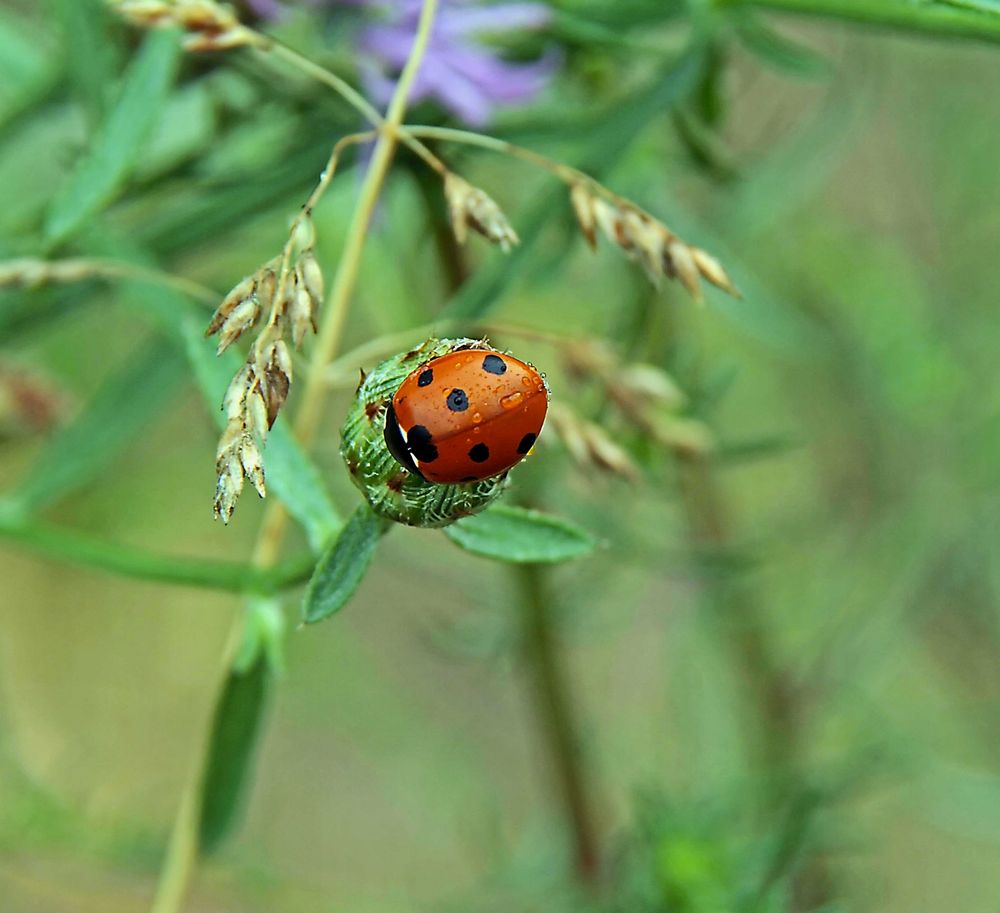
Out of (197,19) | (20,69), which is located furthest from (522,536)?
(20,69)

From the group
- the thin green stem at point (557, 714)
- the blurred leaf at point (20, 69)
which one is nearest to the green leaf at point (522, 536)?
the thin green stem at point (557, 714)

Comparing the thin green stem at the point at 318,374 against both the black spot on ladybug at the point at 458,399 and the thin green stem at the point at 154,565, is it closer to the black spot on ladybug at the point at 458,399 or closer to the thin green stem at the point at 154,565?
the thin green stem at the point at 154,565

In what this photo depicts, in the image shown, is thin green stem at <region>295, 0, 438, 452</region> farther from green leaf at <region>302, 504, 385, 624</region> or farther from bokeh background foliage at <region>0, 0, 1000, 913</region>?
green leaf at <region>302, 504, 385, 624</region>

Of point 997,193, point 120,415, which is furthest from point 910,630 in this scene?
point 120,415

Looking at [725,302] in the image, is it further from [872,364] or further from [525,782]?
[525,782]

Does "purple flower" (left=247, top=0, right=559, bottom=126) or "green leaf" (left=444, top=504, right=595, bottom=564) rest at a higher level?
"purple flower" (left=247, top=0, right=559, bottom=126)

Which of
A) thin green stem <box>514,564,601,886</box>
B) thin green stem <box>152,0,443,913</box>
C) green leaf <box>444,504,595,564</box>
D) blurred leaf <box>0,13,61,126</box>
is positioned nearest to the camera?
green leaf <box>444,504,595,564</box>

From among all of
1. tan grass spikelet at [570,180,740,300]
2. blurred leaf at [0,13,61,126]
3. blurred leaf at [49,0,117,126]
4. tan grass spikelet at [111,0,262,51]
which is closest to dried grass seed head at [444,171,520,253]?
tan grass spikelet at [570,180,740,300]
